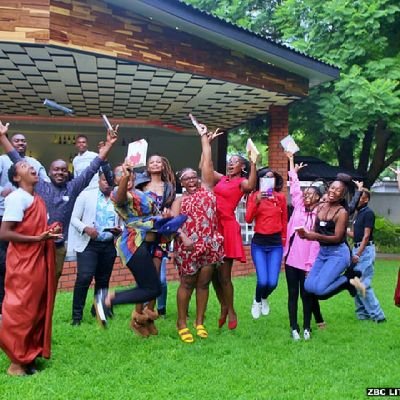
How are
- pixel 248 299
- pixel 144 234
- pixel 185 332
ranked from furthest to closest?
pixel 248 299 → pixel 185 332 → pixel 144 234

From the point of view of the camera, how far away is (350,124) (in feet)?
39.5

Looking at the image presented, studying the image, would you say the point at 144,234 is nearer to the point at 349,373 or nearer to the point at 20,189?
the point at 20,189

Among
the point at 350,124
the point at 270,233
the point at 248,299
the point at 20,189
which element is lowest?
the point at 248,299

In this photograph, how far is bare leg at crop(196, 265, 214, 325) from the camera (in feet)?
18.7

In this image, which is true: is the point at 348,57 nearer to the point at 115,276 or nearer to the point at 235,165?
the point at 115,276

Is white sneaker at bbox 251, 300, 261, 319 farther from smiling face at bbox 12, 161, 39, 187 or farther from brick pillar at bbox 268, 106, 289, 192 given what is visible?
brick pillar at bbox 268, 106, 289, 192

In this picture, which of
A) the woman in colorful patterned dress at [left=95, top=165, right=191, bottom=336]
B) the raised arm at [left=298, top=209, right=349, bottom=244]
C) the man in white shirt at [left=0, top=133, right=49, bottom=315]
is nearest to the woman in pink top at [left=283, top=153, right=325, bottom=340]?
the raised arm at [left=298, top=209, right=349, bottom=244]

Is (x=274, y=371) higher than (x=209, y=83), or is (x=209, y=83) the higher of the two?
(x=209, y=83)

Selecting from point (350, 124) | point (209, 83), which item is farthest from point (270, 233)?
point (350, 124)

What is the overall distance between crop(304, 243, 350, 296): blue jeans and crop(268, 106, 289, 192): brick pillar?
251 inches

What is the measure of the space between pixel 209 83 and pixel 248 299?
13.0 feet

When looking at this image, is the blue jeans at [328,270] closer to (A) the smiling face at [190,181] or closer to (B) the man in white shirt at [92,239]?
(A) the smiling face at [190,181]

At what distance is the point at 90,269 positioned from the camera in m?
6.35

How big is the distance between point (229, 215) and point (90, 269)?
1690 mm
